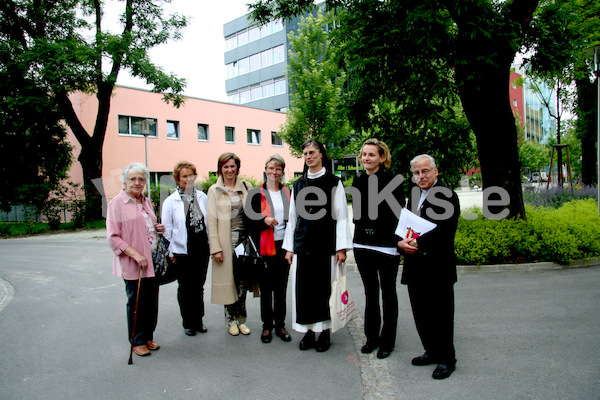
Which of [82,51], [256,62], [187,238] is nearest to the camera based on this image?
[187,238]

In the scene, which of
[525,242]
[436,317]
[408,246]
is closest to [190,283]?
[408,246]

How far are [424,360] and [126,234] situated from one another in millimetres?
3038

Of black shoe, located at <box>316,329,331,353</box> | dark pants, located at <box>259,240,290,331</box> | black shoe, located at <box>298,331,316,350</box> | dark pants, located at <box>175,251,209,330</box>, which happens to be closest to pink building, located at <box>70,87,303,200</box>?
dark pants, located at <box>175,251,209,330</box>

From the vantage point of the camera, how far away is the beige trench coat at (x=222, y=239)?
4.42m

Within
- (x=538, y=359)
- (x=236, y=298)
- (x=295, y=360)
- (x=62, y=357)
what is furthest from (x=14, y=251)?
(x=538, y=359)

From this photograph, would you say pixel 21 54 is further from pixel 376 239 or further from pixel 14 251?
pixel 376 239

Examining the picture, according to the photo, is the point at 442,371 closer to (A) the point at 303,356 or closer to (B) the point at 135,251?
(A) the point at 303,356

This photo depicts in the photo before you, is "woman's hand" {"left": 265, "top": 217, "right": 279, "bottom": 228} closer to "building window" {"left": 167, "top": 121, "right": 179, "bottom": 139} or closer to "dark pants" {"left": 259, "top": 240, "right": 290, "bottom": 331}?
"dark pants" {"left": 259, "top": 240, "right": 290, "bottom": 331}

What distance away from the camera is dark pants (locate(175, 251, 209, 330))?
15.1ft

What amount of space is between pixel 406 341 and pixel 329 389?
1304 mm

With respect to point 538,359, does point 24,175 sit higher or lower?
higher

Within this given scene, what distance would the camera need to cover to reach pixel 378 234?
379cm

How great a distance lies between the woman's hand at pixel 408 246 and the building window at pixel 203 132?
27.8 meters

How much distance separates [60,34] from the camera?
60.5 ft
